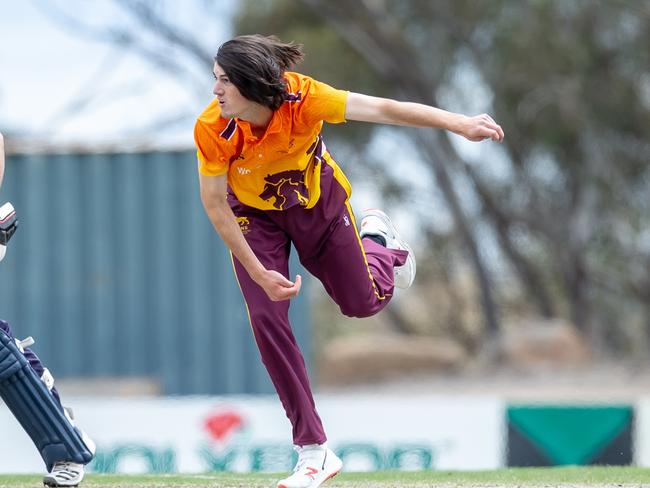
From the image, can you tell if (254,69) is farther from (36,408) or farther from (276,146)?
(36,408)

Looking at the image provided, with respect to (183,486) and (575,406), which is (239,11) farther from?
(183,486)

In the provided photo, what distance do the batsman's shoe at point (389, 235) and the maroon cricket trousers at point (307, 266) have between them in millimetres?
458

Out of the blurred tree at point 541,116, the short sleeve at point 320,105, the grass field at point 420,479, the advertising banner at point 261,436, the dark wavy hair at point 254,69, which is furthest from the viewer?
the blurred tree at point 541,116

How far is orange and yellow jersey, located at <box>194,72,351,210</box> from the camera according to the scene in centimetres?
457

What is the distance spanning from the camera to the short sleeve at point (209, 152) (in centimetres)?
455

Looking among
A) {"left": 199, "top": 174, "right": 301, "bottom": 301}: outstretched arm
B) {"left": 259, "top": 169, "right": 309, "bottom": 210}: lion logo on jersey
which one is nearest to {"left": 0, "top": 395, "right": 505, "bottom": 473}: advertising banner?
{"left": 259, "top": 169, "right": 309, "bottom": 210}: lion logo on jersey

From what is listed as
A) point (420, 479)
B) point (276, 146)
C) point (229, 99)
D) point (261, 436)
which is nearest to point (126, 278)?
point (261, 436)

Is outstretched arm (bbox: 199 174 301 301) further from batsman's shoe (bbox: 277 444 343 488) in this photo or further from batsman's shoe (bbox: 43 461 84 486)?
batsman's shoe (bbox: 43 461 84 486)

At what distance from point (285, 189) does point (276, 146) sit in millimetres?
232

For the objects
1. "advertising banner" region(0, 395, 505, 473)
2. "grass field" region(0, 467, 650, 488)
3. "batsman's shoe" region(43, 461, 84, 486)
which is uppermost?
"batsman's shoe" region(43, 461, 84, 486)

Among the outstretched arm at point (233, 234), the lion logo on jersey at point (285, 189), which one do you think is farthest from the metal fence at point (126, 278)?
the outstretched arm at point (233, 234)

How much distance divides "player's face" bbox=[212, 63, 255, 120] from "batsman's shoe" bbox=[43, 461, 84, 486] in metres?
1.52

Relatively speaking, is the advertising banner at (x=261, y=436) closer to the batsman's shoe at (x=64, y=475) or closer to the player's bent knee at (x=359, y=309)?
the player's bent knee at (x=359, y=309)

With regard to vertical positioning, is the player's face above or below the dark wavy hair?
below
